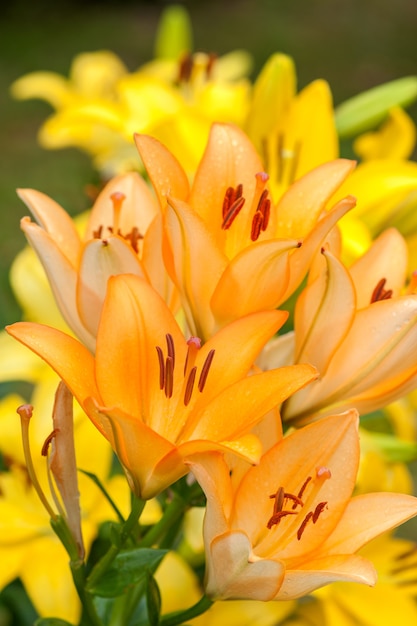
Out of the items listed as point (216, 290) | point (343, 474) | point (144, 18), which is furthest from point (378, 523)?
point (144, 18)

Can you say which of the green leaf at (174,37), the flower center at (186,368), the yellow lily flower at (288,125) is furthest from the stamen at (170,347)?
the green leaf at (174,37)

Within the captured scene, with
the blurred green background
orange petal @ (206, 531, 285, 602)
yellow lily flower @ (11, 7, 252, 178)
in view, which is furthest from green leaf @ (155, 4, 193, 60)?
the blurred green background

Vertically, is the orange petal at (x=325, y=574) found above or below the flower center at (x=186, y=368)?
below

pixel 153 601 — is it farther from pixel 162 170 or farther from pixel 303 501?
pixel 162 170

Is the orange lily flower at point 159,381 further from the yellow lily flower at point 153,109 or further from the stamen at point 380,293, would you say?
the yellow lily flower at point 153,109

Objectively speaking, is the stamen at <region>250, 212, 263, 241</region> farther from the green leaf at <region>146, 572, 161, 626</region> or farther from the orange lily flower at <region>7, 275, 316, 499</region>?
the green leaf at <region>146, 572, 161, 626</region>

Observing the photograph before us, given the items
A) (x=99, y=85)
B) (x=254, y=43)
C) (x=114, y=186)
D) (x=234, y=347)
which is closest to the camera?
(x=234, y=347)

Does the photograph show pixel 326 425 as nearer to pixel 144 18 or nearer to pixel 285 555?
pixel 285 555

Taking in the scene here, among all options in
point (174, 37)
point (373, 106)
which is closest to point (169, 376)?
point (373, 106)
